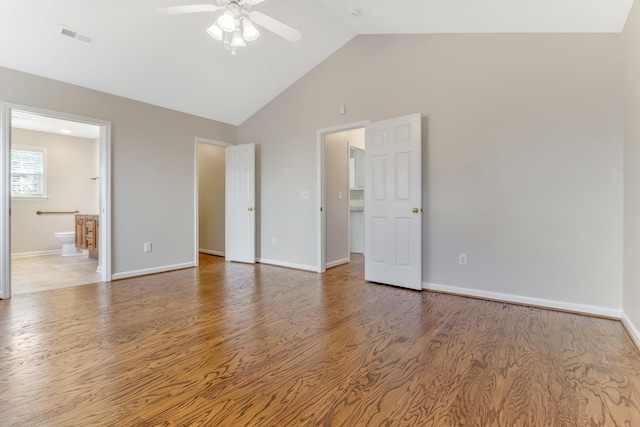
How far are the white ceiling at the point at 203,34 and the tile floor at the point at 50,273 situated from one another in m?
2.42

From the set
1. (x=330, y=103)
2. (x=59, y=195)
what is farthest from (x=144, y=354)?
(x=59, y=195)

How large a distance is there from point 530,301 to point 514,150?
1.46 meters

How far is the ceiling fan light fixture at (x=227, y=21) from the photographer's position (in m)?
2.41

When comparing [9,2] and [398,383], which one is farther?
[9,2]

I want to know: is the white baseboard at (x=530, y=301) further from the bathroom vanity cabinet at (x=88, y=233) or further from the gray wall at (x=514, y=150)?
the bathroom vanity cabinet at (x=88, y=233)

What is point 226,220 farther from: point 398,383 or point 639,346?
point 639,346

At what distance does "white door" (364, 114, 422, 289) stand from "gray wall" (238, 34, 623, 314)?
163mm

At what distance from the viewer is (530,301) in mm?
2941

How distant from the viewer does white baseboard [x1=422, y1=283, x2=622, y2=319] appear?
2.65m

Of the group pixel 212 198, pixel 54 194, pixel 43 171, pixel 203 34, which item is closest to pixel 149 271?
pixel 212 198

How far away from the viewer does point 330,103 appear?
4.33m

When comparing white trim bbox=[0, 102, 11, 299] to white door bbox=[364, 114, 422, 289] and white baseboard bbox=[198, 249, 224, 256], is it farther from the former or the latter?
white door bbox=[364, 114, 422, 289]

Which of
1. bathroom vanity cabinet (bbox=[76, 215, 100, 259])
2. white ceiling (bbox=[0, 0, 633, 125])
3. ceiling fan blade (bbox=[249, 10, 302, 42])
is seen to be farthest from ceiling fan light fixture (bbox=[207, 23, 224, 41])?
bathroom vanity cabinet (bbox=[76, 215, 100, 259])

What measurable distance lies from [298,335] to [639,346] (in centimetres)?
231
